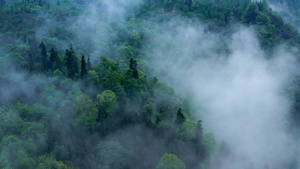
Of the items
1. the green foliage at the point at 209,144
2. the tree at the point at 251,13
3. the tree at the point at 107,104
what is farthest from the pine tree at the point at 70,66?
the tree at the point at 251,13

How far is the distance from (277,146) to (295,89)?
79.4 feet

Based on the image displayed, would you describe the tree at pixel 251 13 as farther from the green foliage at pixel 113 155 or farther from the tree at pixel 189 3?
the green foliage at pixel 113 155

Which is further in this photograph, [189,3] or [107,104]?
[189,3]

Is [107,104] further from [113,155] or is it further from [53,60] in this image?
[53,60]

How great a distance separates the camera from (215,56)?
4439 inches

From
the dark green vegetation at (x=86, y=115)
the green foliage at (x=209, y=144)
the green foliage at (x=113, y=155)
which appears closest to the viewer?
the dark green vegetation at (x=86, y=115)

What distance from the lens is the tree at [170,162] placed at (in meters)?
49.0

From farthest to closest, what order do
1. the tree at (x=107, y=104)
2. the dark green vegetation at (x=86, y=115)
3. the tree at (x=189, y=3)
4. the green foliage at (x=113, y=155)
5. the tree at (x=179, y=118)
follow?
the tree at (x=189, y=3) < the tree at (x=179, y=118) < the tree at (x=107, y=104) < the green foliage at (x=113, y=155) < the dark green vegetation at (x=86, y=115)

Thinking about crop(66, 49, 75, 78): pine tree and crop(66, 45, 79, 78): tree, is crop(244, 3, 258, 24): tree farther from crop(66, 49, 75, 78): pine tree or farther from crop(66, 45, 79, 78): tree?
crop(66, 49, 75, 78): pine tree

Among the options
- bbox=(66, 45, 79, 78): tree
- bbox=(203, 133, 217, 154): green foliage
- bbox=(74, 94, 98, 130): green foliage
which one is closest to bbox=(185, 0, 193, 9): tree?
bbox=(66, 45, 79, 78): tree

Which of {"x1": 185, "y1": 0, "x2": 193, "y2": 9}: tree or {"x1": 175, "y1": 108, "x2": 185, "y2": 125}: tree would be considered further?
{"x1": 185, "y1": 0, "x2": 193, "y2": 9}: tree

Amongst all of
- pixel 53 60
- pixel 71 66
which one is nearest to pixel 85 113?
pixel 71 66

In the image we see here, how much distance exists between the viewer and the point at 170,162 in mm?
49375

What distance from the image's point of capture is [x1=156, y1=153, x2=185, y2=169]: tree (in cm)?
4900
